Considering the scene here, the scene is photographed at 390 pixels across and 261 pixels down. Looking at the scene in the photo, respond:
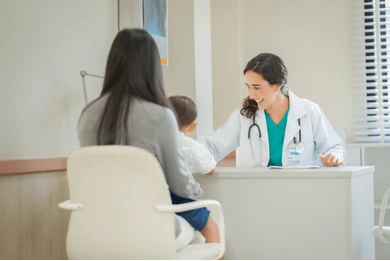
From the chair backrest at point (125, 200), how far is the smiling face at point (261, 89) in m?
1.47

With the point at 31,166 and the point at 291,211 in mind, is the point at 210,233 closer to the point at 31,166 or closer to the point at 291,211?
the point at 291,211

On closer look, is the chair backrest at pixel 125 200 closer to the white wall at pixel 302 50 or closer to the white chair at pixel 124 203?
the white chair at pixel 124 203

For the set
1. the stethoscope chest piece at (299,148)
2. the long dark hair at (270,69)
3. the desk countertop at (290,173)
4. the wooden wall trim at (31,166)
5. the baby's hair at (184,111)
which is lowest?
the desk countertop at (290,173)

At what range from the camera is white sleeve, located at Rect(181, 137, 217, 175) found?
2451 millimetres

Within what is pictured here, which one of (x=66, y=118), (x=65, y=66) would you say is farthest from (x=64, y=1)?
(x=66, y=118)

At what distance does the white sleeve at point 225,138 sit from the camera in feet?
11.1

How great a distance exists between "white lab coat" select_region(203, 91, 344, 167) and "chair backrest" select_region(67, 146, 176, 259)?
4.59 feet

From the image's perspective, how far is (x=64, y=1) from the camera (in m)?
3.14

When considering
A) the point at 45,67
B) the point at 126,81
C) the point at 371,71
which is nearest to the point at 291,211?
the point at 126,81

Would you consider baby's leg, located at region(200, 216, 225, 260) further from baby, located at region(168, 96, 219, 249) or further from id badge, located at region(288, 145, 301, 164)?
id badge, located at region(288, 145, 301, 164)

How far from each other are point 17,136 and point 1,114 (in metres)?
0.15

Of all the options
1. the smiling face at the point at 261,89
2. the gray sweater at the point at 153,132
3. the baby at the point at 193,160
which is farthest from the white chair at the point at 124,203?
the smiling face at the point at 261,89

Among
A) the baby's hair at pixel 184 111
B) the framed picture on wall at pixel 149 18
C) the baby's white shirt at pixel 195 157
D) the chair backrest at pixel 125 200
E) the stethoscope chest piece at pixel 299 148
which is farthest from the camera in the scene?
the framed picture on wall at pixel 149 18

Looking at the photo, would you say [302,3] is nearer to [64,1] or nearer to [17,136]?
[64,1]
